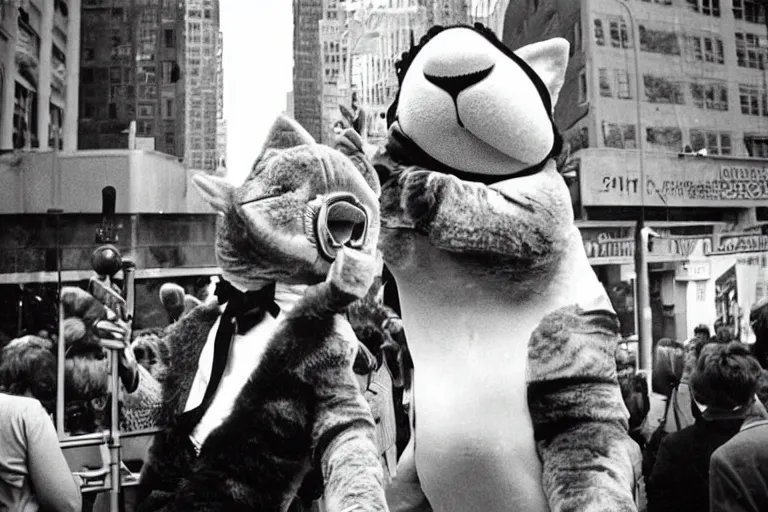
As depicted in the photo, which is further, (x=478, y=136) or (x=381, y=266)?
(x=381, y=266)

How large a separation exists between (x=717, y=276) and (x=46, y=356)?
3018 millimetres

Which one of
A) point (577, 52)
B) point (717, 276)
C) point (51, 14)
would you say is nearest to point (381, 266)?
point (51, 14)

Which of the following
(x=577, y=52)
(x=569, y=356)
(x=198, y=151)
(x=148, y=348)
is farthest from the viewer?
(x=577, y=52)

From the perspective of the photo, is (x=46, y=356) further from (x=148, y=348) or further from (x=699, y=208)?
(x=699, y=208)

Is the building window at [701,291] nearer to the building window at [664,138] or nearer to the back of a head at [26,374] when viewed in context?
the building window at [664,138]

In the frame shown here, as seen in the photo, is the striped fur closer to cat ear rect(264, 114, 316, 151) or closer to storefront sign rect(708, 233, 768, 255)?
cat ear rect(264, 114, 316, 151)

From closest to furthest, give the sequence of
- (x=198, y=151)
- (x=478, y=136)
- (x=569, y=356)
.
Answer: (x=569, y=356) → (x=478, y=136) → (x=198, y=151)

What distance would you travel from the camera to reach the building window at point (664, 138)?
14.0 feet

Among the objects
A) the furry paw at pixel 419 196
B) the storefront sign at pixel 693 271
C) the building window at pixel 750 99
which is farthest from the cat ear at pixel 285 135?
the building window at pixel 750 99

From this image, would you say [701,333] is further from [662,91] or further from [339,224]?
[339,224]

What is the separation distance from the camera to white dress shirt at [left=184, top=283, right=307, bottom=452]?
6.47ft

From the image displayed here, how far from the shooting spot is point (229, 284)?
214 centimetres

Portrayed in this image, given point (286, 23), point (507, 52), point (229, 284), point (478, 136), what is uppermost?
point (286, 23)

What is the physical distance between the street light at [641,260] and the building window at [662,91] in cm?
6
